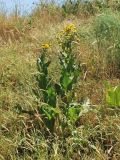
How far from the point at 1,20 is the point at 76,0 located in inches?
59.1

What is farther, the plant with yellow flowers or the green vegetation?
the plant with yellow flowers

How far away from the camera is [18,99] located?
3.58 meters

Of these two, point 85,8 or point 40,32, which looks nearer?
point 40,32

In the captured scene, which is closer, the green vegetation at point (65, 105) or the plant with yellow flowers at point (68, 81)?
the green vegetation at point (65, 105)

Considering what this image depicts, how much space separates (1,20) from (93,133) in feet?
14.1

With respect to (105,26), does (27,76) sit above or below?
below

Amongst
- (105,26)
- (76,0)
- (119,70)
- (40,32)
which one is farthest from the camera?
(76,0)

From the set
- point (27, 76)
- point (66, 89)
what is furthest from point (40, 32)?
point (66, 89)

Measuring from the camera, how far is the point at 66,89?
10.3ft

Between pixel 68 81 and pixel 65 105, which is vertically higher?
pixel 68 81

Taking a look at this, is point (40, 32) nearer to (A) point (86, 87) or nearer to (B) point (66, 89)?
(A) point (86, 87)

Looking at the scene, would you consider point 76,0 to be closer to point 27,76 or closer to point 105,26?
point 105,26

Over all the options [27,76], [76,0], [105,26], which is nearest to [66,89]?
[27,76]

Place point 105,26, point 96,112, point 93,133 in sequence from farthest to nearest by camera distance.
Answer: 1. point 105,26
2. point 96,112
3. point 93,133
